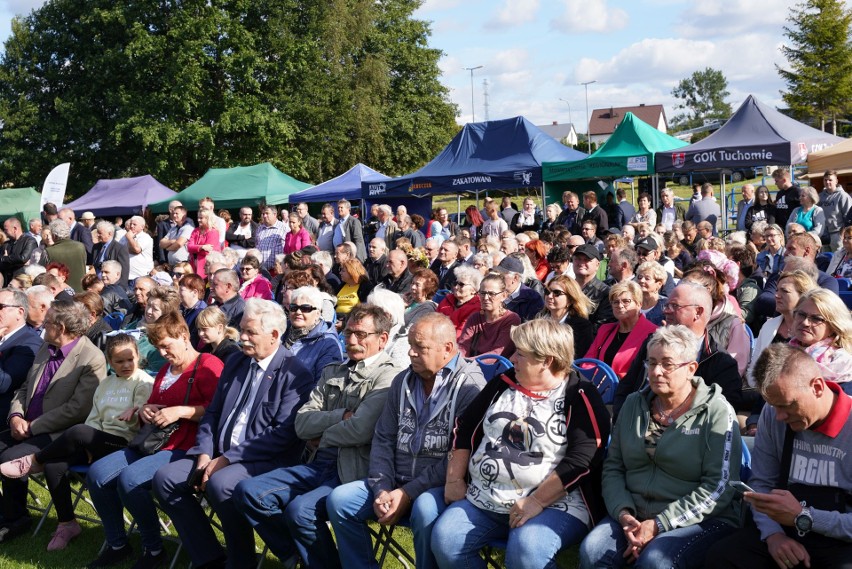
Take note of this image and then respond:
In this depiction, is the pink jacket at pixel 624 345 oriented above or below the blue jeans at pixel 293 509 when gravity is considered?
above

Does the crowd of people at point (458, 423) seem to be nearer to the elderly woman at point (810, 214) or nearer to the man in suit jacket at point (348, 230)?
the elderly woman at point (810, 214)

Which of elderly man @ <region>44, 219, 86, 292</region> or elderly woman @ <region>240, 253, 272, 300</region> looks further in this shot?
elderly man @ <region>44, 219, 86, 292</region>

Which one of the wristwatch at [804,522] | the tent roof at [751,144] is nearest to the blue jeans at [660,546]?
the wristwatch at [804,522]

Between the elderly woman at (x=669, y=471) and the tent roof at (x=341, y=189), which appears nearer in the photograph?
the elderly woman at (x=669, y=471)

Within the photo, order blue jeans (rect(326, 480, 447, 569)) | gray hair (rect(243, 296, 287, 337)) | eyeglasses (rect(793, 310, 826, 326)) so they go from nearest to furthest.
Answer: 1. blue jeans (rect(326, 480, 447, 569))
2. eyeglasses (rect(793, 310, 826, 326))
3. gray hair (rect(243, 296, 287, 337))

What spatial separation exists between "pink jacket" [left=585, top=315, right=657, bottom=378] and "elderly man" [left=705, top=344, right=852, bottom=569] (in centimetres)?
177

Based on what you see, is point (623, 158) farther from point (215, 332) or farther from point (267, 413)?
point (267, 413)

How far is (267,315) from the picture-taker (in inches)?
172

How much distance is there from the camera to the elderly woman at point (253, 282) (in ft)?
26.0

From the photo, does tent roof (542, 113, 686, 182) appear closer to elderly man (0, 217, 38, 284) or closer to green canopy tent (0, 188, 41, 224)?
elderly man (0, 217, 38, 284)

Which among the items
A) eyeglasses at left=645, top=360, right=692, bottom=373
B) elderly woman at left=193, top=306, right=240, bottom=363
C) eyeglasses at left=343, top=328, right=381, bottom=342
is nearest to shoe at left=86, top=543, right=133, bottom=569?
elderly woman at left=193, top=306, right=240, bottom=363

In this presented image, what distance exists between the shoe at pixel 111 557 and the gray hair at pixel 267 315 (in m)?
1.52

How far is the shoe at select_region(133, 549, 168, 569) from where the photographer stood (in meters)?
4.36

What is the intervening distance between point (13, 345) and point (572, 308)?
12.6 feet
